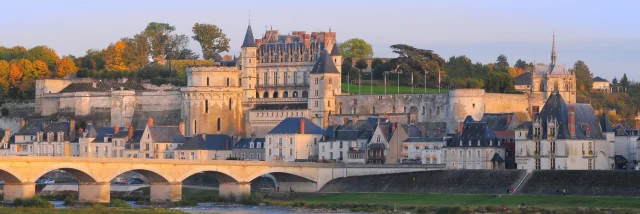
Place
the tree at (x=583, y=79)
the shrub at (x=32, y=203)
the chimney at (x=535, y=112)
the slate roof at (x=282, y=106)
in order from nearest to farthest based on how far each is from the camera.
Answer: the shrub at (x=32, y=203) → the chimney at (x=535, y=112) → the slate roof at (x=282, y=106) → the tree at (x=583, y=79)

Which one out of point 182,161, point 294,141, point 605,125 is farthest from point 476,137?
point 182,161

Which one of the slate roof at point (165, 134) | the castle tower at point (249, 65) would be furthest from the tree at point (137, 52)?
the slate roof at point (165, 134)

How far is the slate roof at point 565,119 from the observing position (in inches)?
3292

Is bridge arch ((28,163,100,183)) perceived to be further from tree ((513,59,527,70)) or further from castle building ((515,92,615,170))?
tree ((513,59,527,70))

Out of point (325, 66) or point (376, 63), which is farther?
point (376, 63)

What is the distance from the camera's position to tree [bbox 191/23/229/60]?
433 feet

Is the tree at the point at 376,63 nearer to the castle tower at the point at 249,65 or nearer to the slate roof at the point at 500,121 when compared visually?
the castle tower at the point at 249,65

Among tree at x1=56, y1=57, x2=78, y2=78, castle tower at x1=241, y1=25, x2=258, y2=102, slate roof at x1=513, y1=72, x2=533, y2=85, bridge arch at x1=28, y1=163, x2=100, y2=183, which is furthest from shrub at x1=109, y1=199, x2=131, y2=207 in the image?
tree at x1=56, y1=57, x2=78, y2=78

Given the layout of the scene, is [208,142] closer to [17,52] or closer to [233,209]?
[233,209]

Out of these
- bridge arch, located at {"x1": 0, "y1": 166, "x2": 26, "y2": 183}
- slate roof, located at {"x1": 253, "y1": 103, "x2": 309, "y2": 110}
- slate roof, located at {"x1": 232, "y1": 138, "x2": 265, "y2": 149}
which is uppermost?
slate roof, located at {"x1": 253, "y1": 103, "x2": 309, "y2": 110}

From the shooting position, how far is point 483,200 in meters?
77.7

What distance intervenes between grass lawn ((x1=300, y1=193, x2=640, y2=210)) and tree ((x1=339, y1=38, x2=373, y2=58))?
4682 cm

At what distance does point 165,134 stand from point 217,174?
1715 cm

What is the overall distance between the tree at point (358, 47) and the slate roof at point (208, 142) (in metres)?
30.6
